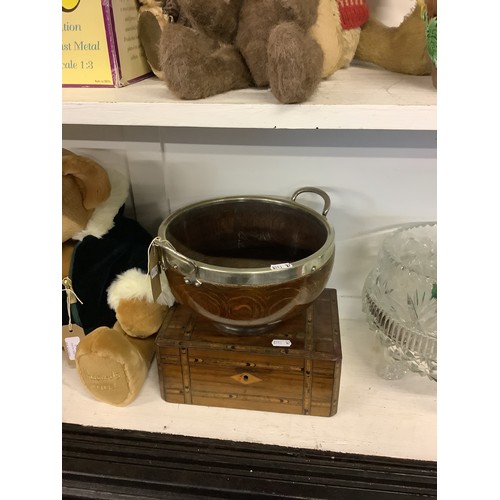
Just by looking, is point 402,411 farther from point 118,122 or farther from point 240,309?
point 118,122

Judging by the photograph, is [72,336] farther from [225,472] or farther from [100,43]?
[100,43]

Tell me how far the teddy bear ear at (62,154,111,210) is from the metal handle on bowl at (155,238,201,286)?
13cm

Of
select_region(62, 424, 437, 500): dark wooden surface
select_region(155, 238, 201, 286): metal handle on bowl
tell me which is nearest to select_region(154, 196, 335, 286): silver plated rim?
select_region(155, 238, 201, 286): metal handle on bowl

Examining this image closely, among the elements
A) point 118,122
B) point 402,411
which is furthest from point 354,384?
point 118,122

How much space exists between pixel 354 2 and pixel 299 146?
0.23 metres

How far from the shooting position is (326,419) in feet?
2.19

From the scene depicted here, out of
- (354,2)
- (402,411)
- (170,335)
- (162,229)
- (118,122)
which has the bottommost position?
(402,411)

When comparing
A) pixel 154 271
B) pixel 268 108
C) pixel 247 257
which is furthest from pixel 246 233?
pixel 268 108

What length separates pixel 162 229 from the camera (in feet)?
2.21

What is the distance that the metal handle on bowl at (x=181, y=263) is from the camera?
1.98ft

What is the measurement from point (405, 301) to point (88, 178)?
49 cm

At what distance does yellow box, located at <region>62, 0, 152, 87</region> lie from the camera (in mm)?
542

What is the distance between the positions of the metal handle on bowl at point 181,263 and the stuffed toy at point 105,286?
12 cm
